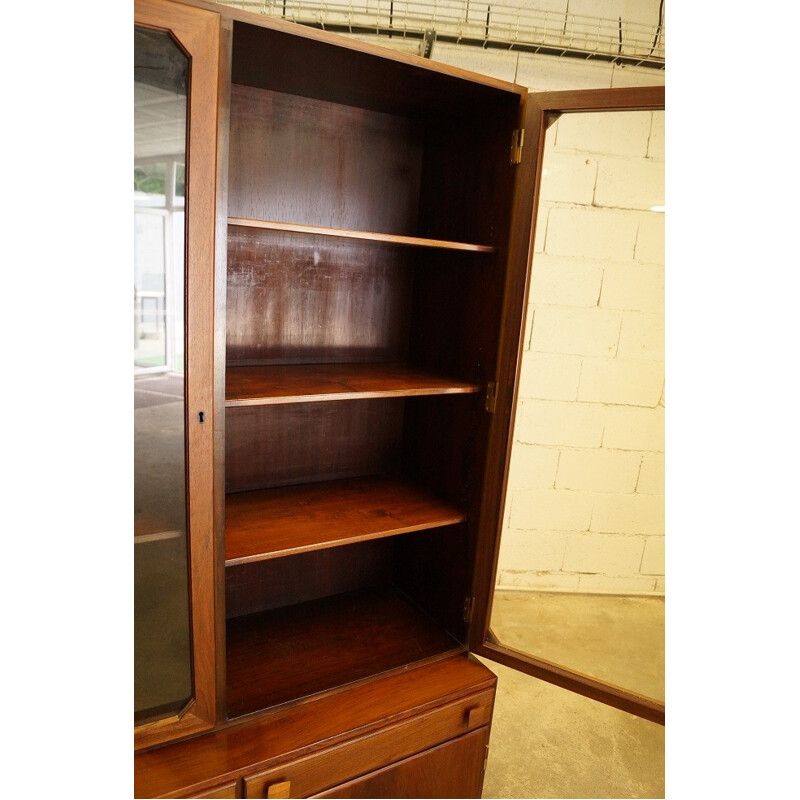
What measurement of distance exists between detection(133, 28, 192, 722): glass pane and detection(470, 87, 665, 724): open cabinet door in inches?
49.9

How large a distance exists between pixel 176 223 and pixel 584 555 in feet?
7.56

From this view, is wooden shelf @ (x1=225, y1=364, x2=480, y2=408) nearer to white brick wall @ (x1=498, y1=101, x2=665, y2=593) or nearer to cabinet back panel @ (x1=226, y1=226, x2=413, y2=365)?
cabinet back panel @ (x1=226, y1=226, x2=413, y2=365)

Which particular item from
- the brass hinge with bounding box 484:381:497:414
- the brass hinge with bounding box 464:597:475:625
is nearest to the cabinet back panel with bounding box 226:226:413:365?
the brass hinge with bounding box 484:381:497:414

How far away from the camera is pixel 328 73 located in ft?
4.07

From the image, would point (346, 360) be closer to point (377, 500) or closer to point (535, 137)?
point (377, 500)

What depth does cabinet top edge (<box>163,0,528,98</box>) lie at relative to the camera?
0.94 m

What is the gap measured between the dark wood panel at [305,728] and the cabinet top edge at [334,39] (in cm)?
A: 141

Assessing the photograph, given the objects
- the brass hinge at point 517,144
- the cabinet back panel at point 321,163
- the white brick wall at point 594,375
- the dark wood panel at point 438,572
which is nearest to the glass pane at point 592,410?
the white brick wall at point 594,375

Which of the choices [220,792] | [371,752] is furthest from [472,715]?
[220,792]

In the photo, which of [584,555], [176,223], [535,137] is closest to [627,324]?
[584,555]

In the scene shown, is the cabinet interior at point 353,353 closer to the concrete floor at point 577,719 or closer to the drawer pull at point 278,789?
the drawer pull at point 278,789

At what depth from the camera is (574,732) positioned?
196 cm

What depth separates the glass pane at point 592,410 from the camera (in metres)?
2.24

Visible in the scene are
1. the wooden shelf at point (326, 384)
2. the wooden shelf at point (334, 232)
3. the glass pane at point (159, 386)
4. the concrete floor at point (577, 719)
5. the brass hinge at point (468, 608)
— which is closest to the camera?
the glass pane at point (159, 386)
